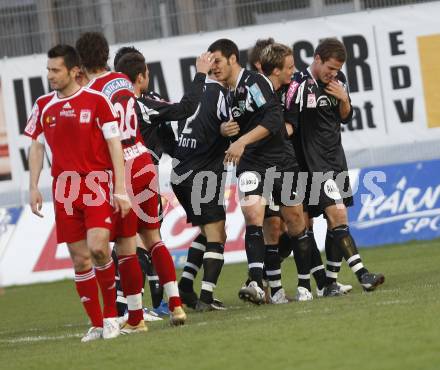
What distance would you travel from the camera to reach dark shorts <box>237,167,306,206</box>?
9.93 meters

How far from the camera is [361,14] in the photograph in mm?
18516

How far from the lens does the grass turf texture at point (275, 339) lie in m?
6.30

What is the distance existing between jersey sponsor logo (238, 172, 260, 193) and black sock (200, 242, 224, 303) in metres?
0.68

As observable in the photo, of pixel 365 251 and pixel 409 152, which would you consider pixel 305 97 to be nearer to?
pixel 365 251

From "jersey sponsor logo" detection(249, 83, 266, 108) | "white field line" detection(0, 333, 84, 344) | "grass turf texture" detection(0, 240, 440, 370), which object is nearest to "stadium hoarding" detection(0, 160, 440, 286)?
"grass turf texture" detection(0, 240, 440, 370)

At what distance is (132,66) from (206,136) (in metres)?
1.03

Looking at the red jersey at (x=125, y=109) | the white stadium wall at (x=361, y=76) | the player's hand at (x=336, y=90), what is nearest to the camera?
the red jersey at (x=125, y=109)

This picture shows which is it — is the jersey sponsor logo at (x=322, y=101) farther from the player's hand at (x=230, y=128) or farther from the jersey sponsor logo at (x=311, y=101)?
the player's hand at (x=230, y=128)

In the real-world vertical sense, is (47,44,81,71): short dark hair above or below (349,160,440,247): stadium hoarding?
above

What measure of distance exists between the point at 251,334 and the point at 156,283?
327 centimetres

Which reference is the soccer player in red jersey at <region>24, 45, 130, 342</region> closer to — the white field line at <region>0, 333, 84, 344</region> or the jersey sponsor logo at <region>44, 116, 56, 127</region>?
the jersey sponsor logo at <region>44, 116, 56, 127</region>

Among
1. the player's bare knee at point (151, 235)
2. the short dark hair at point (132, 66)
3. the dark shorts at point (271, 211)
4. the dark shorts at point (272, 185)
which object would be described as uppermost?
the short dark hair at point (132, 66)

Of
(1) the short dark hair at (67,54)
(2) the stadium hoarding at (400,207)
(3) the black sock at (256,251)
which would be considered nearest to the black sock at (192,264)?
(3) the black sock at (256,251)

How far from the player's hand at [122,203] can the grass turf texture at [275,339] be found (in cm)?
85
